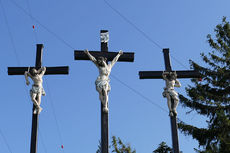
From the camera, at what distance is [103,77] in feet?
31.4

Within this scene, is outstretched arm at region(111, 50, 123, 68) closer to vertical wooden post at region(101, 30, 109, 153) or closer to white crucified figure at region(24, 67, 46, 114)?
vertical wooden post at region(101, 30, 109, 153)

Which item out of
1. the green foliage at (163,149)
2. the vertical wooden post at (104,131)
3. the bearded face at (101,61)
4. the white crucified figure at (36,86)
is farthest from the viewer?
the green foliage at (163,149)

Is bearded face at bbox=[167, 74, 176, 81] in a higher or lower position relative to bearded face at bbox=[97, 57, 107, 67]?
lower

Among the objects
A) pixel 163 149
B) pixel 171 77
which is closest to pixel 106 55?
pixel 171 77

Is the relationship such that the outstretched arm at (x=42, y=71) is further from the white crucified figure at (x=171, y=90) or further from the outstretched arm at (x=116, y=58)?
the white crucified figure at (x=171, y=90)

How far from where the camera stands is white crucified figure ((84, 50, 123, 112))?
932 centimetres

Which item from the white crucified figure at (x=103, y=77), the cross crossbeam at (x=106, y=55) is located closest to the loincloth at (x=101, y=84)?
the white crucified figure at (x=103, y=77)

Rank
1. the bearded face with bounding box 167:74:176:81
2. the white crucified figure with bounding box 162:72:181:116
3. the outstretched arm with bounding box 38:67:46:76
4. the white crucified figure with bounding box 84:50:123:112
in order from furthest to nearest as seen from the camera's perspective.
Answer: the bearded face with bounding box 167:74:176:81 < the outstretched arm with bounding box 38:67:46:76 < the white crucified figure with bounding box 162:72:181:116 < the white crucified figure with bounding box 84:50:123:112

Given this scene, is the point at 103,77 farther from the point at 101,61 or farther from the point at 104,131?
the point at 104,131

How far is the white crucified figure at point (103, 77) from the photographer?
30.6 ft

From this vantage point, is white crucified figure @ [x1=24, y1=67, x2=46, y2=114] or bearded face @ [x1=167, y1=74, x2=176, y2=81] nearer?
white crucified figure @ [x1=24, y1=67, x2=46, y2=114]

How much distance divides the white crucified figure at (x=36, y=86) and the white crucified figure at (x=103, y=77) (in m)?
1.38

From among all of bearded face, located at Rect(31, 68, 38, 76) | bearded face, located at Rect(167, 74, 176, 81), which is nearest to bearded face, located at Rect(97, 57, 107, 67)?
bearded face, located at Rect(31, 68, 38, 76)

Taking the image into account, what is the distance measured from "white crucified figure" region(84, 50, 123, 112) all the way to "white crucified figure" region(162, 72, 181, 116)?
58.3 inches
